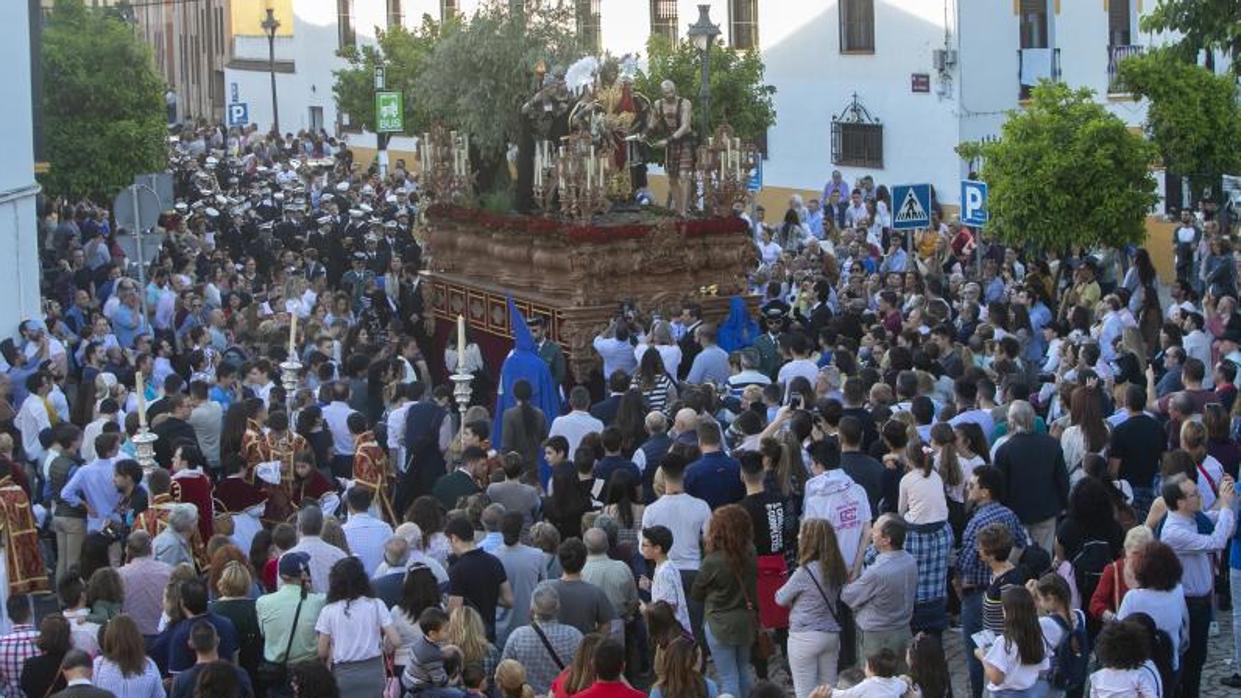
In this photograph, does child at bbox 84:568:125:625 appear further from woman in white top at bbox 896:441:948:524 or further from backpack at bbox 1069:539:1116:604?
backpack at bbox 1069:539:1116:604

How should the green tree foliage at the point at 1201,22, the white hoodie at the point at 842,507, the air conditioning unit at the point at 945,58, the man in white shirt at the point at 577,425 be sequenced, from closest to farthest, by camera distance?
the white hoodie at the point at 842,507 < the man in white shirt at the point at 577,425 < the green tree foliage at the point at 1201,22 < the air conditioning unit at the point at 945,58

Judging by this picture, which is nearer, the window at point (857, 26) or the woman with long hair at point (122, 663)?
the woman with long hair at point (122, 663)

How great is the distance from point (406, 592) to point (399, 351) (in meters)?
10.3

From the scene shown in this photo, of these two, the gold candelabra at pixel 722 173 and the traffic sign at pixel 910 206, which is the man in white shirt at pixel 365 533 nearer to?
the traffic sign at pixel 910 206

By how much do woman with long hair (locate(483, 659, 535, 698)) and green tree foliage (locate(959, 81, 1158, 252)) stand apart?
15017mm

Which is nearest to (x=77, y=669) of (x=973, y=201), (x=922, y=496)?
(x=922, y=496)

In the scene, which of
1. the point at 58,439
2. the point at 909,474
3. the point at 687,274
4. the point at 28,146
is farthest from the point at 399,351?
the point at 909,474

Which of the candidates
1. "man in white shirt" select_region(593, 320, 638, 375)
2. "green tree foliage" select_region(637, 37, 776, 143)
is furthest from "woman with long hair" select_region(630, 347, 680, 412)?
"green tree foliage" select_region(637, 37, 776, 143)

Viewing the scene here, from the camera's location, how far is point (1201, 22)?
19766 mm

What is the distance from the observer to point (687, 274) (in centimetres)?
2353

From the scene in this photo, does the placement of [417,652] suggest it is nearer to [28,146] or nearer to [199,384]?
[199,384]

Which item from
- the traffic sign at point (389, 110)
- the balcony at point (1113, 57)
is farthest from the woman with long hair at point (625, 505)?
the traffic sign at point (389, 110)

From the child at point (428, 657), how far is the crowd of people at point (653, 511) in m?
0.01

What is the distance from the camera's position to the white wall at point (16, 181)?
25875mm
